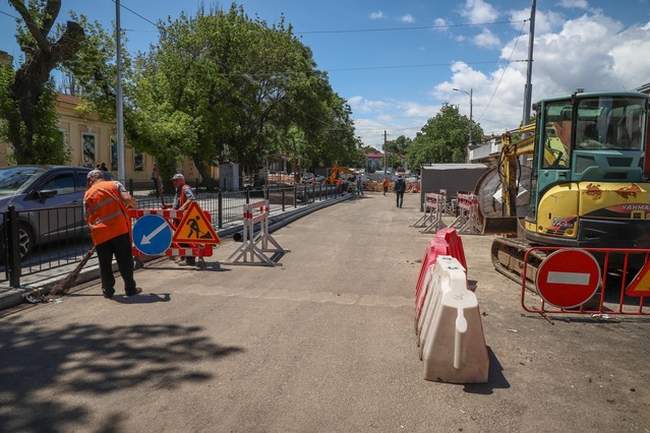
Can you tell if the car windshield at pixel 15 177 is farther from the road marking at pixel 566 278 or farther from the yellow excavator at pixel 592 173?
the yellow excavator at pixel 592 173

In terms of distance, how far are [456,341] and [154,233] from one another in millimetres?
6017

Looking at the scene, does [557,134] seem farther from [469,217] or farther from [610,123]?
[469,217]

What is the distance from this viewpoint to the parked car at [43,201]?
29.2 ft

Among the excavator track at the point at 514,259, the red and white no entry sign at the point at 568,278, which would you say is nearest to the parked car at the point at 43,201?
the red and white no entry sign at the point at 568,278

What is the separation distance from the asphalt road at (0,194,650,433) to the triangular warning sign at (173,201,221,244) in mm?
1379

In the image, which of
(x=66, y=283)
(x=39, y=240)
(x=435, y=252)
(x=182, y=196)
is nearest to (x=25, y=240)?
(x=39, y=240)

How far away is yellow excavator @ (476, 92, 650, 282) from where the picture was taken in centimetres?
737

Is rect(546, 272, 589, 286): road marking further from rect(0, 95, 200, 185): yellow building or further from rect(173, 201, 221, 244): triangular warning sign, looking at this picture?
rect(0, 95, 200, 185): yellow building

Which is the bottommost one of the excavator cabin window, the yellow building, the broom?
the broom

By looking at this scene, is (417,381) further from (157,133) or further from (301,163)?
(301,163)

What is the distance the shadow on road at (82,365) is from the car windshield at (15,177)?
4015mm

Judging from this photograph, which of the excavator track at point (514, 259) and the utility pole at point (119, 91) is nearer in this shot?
the excavator track at point (514, 259)

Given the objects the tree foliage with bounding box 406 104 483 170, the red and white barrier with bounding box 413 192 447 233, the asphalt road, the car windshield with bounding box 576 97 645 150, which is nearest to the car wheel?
the asphalt road

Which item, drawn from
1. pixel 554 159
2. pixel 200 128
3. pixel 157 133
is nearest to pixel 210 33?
pixel 200 128
